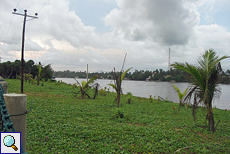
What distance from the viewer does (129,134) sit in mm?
4691

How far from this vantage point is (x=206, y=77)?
548cm

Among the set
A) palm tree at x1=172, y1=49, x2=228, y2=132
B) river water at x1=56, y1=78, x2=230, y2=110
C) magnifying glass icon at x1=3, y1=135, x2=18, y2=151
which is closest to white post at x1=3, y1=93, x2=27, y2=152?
magnifying glass icon at x1=3, y1=135, x2=18, y2=151

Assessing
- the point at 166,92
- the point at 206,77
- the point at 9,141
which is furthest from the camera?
the point at 166,92

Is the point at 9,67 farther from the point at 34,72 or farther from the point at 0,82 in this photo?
the point at 0,82

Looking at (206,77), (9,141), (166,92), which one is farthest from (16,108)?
(166,92)

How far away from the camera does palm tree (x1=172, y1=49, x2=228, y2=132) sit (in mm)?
5473

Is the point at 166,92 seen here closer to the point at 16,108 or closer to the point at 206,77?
the point at 206,77

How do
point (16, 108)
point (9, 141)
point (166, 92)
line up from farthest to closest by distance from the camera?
point (166, 92)
point (16, 108)
point (9, 141)

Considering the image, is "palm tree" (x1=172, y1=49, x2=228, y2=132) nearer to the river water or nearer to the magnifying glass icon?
the river water

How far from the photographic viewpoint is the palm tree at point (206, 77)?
547 cm

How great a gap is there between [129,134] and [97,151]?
1337mm

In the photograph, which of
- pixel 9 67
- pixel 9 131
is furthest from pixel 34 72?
pixel 9 131

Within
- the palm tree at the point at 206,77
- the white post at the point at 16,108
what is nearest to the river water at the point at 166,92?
the palm tree at the point at 206,77

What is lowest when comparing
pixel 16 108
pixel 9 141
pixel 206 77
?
pixel 9 141
